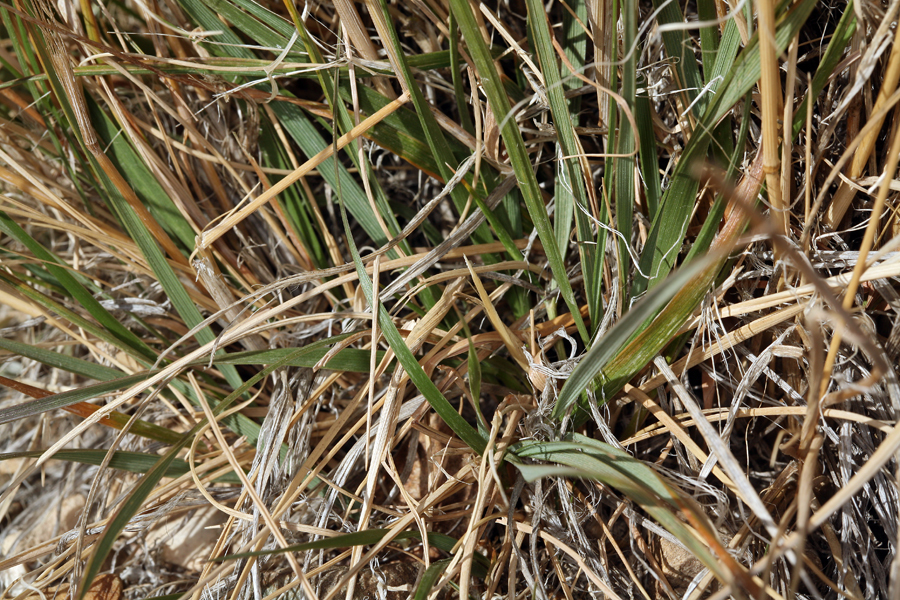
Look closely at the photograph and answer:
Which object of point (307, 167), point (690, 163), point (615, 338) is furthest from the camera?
point (307, 167)

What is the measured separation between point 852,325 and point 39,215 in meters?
0.95

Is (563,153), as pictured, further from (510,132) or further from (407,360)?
(407,360)

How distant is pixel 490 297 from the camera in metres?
0.75

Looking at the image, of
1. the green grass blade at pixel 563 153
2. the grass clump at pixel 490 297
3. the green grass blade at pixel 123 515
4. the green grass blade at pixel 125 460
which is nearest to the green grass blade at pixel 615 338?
the grass clump at pixel 490 297

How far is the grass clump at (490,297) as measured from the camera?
60 cm

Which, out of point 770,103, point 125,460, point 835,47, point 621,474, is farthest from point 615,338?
point 125,460

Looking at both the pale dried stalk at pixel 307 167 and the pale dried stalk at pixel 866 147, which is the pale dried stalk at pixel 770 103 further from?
the pale dried stalk at pixel 307 167

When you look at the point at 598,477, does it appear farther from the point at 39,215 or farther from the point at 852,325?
the point at 39,215

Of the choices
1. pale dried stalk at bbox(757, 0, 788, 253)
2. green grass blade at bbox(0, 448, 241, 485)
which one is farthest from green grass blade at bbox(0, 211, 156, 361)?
pale dried stalk at bbox(757, 0, 788, 253)

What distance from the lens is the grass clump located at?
0.60 meters

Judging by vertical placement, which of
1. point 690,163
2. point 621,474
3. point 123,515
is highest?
point 690,163

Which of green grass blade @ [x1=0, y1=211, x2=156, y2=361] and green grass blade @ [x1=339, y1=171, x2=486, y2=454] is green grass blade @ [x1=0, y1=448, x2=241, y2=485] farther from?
green grass blade @ [x1=339, y1=171, x2=486, y2=454]

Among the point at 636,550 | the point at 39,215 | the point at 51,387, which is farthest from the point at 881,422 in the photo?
the point at 51,387

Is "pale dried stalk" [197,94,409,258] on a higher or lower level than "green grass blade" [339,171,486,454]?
higher
